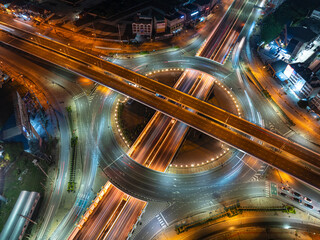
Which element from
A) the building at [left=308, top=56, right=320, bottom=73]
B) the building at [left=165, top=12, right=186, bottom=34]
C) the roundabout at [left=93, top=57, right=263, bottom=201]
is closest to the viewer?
the roundabout at [left=93, top=57, right=263, bottom=201]

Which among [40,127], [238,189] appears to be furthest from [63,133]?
[238,189]

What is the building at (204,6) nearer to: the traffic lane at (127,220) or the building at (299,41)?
the building at (299,41)

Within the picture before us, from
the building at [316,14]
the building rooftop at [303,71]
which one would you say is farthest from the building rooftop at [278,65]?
the building at [316,14]

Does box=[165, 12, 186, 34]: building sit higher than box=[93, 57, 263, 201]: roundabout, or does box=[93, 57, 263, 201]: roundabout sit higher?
box=[165, 12, 186, 34]: building

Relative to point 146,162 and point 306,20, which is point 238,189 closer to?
point 146,162

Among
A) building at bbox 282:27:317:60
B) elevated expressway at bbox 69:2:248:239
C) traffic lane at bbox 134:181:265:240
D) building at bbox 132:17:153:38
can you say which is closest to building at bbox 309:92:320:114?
building at bbox 282:27:317:60

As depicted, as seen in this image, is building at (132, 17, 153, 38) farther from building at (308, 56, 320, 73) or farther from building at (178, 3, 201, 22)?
building at (308, 56, 320, 73)

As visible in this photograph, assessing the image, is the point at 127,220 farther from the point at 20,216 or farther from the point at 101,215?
the point at 20,216

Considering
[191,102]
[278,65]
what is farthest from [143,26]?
[278,65]

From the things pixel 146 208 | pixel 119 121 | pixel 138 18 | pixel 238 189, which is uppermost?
pixel 138 18
